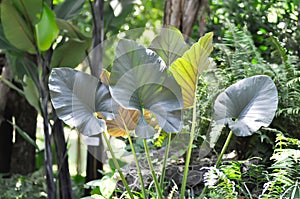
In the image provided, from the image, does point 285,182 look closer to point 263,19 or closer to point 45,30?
point 45,30

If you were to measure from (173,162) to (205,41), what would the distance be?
2.10 ft

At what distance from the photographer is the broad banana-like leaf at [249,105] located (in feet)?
3.72

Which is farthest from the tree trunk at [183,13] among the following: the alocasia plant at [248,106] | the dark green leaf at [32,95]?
the alocasia plant at [248,106]

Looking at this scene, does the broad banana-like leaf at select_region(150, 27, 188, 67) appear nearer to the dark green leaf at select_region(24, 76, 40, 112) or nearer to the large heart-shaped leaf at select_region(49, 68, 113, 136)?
the large heart-shaped leaf at select_region(49, 68, 113, 136)

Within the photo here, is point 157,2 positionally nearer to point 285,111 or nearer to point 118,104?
point 285,111

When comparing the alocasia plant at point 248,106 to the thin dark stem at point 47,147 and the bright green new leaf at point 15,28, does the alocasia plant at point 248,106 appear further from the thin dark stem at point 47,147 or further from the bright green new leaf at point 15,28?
the bright green new leaf at point 15,28

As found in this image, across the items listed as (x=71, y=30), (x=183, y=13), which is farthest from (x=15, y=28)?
(x=183, y=13)

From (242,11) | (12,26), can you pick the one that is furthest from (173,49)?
(242,11)

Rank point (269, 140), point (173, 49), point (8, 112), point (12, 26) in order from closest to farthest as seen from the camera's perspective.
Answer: point (173, 49) → point (269, 140) → point (12, 26) → point (8, 112)

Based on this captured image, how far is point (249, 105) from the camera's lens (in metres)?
1.17

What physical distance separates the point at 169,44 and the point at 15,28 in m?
0.89

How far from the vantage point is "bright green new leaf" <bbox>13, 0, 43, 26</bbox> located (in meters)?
1.89

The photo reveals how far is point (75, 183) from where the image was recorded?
261cm

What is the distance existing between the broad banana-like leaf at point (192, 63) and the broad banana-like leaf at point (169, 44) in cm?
13
